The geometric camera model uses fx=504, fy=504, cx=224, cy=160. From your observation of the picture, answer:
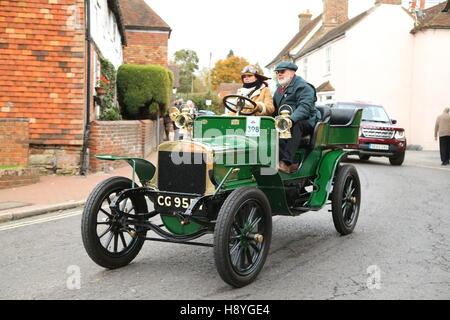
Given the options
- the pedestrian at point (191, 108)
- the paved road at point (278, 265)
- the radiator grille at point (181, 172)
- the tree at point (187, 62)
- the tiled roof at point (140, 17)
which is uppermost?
the tree at point (187, 62)

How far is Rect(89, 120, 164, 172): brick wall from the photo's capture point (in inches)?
463

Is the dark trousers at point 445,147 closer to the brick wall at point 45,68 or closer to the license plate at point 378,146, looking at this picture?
the license plate at point 378,146

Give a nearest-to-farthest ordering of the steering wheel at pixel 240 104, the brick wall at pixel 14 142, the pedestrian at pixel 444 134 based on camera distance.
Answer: the steering wheel at pixel 240 104
the brick wall at pixel 14 142
the pedestrian at pixel 444 134

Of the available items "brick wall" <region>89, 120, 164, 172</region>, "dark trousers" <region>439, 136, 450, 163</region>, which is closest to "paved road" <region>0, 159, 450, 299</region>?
"brick wall" <region>89, 120, 164, 172</region>

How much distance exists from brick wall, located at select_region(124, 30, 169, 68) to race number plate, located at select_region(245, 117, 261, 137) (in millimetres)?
28876

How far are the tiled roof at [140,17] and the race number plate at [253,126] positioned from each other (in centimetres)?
2943

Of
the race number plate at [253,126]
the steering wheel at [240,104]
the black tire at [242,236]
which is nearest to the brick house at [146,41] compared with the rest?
the steering wheel at [240,104]

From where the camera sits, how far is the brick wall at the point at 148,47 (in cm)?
3316

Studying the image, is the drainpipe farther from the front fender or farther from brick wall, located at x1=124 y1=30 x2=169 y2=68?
brick wall, located at x1=124 y1=30 x2=169 y2=68

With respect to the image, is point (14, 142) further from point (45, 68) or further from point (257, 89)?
point (257, 89)

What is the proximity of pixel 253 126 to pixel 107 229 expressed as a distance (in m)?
1.76

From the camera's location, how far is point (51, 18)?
439 inches

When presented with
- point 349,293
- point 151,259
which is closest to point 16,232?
point 151,259

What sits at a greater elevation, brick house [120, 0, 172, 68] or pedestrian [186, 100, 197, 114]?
brick house [120, 0, 172, 68]
